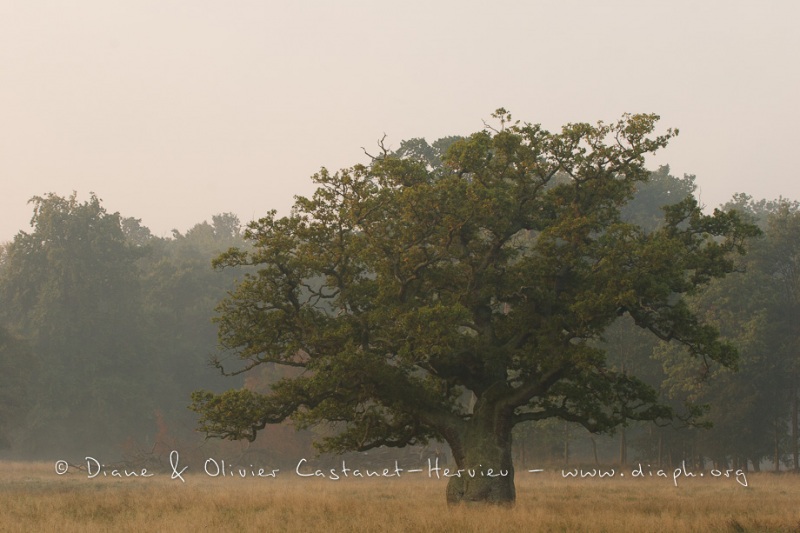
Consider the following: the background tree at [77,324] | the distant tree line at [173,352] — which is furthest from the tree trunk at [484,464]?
the background tree at [77,324]

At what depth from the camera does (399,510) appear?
2598cm

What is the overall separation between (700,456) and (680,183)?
56542 mm

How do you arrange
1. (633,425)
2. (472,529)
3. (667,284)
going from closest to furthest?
1. (472,529)
2. (667,284)
3. (633,425)

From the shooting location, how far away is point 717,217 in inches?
1049

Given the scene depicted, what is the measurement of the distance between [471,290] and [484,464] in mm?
5232

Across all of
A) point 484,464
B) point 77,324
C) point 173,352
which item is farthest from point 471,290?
point 173,352

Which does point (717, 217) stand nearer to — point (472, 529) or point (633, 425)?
point (472, 529)

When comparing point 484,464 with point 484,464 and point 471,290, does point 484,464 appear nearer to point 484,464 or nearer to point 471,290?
point 484,464

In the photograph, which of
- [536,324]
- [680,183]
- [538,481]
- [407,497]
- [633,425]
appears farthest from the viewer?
[680,183]

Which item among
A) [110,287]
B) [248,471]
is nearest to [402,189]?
[248,471]

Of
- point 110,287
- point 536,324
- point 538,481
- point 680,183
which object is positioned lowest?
point 538,481

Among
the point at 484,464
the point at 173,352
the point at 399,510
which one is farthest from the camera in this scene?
the point at 173,352

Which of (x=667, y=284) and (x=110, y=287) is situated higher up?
(x=110, y=287)

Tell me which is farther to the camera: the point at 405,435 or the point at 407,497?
the point at 407,497
